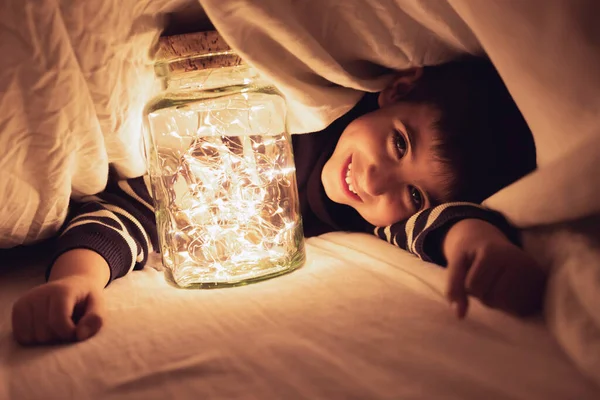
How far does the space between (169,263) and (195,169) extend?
0.42 feet

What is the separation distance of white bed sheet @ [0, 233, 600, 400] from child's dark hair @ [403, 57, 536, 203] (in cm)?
22

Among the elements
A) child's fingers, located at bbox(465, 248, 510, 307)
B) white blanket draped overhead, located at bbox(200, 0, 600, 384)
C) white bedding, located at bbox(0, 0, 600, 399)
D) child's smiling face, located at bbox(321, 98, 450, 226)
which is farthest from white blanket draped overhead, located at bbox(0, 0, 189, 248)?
child's fingers, located at bbox(465, 248, 510, 307)

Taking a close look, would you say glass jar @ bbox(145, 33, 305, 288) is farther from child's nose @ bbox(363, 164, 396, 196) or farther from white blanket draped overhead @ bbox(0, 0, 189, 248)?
child's nose @ bbox(363, 164, 396, 196)

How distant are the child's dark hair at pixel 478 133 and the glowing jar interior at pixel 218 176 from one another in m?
0.24

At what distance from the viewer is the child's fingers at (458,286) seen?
0.46 meters

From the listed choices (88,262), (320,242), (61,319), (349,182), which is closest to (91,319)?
(61,319)

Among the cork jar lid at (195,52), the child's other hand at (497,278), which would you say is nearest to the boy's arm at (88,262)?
the cork jar lid at (195,52)

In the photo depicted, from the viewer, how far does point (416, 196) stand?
31.7 inches

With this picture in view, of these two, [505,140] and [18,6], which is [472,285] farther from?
[18,6]

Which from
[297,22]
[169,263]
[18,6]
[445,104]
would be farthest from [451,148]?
[18,6]

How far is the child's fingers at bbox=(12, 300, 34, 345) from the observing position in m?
0.46

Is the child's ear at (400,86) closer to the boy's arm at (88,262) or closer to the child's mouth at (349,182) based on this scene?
the child's mouth at (349,182)

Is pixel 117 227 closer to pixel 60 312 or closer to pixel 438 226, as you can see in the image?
pixel 60 312

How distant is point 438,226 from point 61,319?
429 mm
